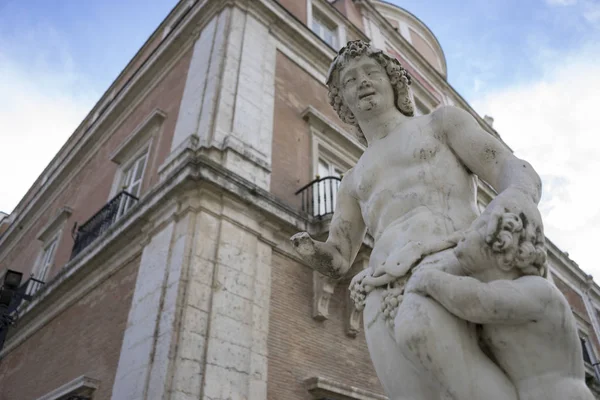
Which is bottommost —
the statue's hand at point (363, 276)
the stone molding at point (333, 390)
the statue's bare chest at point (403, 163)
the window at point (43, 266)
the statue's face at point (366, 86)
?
the statue's hand at point (363, 276)

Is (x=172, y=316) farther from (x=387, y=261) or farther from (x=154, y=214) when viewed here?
(x=387, y=261)

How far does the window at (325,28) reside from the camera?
1242 cm

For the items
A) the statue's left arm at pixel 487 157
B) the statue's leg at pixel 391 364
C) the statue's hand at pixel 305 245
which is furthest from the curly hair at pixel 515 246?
the statue's hand at pixel 305 245

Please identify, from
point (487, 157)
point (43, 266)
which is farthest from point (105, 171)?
point (487, 157)

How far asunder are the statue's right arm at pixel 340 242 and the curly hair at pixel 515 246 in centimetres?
91

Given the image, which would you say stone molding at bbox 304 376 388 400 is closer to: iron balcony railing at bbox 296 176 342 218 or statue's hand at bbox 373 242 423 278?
iron balcony railing at bbox 296 176 342 218

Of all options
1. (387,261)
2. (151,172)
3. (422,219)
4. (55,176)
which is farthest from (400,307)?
(55,176)

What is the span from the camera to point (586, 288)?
18.0 meters

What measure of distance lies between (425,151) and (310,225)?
17.1 feet

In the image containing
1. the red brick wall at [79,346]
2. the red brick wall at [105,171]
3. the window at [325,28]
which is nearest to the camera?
the red brick wall at [79,346]

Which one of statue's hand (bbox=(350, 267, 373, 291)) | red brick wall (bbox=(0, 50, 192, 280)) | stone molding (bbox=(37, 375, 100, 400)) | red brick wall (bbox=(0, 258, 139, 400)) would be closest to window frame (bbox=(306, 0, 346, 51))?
red brick wall (bbox=(0, 50, 192, 280))

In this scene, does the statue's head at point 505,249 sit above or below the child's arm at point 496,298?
above

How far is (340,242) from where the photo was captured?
2.36 meters

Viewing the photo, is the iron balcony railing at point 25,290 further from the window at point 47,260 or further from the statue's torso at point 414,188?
the statue's torso at point 414,188
